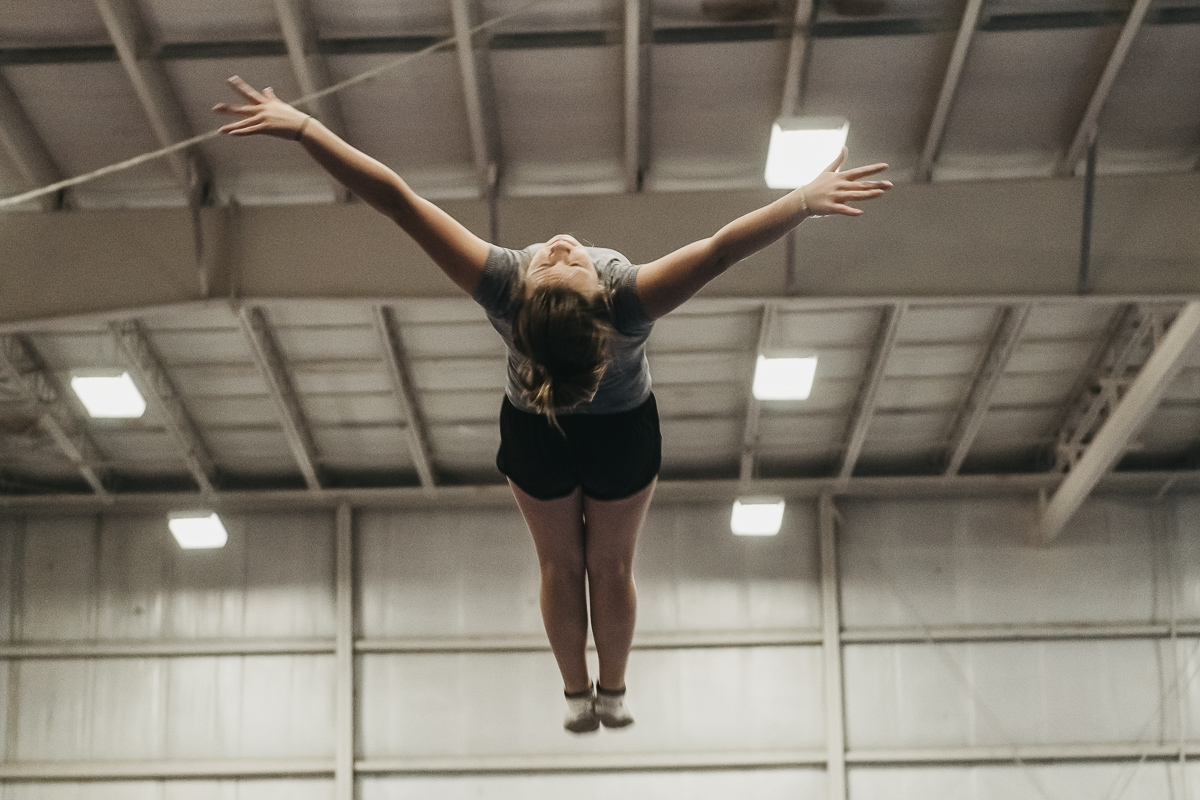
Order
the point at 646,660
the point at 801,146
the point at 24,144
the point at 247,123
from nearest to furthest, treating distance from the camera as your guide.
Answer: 1. the point at 247,123
2. the point at 801,146
3. the point at 24,144
4. the point at 646,660

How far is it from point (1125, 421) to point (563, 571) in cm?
719

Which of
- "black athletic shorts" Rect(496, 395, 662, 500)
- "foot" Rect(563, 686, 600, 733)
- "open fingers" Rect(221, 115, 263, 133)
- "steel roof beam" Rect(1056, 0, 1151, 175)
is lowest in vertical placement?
"foot" Rect(563, 686, 600, 733)

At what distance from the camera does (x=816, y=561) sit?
1131 centimetres

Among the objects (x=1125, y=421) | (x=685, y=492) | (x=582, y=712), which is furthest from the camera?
→ (x=685, y=492)

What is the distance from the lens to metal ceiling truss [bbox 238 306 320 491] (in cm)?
934

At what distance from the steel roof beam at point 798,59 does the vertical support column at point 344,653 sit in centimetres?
610

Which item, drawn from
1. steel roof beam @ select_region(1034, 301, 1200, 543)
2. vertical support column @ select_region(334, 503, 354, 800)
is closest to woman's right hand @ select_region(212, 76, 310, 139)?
steel roof beam @ select_region(1034, 301, 1200, 543)

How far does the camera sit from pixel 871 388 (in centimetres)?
995

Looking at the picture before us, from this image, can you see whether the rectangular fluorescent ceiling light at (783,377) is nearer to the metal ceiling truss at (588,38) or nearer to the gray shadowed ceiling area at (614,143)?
the gray shadowed ceiling area at (614,143)

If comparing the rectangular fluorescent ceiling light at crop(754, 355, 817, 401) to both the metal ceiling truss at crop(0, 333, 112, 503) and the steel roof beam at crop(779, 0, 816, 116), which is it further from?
the metal ceiling truss at crop(0, 333, 112, 503)

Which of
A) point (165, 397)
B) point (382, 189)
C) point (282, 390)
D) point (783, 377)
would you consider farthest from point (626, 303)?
point (165, 397)

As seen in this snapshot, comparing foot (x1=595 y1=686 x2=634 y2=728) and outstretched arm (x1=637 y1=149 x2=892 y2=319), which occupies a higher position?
outstretched arm (x1=637 y1=149 x2=892 y2=319)

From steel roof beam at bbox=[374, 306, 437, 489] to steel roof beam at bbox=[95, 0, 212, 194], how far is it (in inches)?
73.6

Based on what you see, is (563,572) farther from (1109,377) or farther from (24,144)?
(1109,377)
